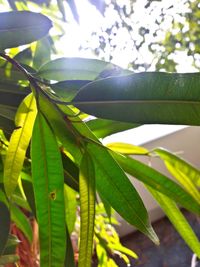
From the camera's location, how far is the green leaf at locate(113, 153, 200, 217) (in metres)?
0.48

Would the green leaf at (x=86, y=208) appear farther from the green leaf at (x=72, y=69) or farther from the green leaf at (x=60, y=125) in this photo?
the green leaf at (x=72, y=69)

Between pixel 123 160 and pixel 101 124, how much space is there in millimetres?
60

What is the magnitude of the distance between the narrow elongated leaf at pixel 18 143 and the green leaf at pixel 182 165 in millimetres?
208

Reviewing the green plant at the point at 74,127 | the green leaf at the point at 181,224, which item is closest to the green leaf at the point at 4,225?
the green plant at the point at 74,127

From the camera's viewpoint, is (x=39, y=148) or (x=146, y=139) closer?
(x=39, y=148)

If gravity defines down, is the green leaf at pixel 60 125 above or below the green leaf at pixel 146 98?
below

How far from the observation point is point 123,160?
1.64ft

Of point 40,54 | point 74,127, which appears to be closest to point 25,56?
point 40,54

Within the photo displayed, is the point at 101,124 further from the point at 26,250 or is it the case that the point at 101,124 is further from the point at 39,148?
the point at 26,250

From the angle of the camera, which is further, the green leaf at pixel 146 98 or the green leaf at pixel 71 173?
the green leaf at pixel 71 173

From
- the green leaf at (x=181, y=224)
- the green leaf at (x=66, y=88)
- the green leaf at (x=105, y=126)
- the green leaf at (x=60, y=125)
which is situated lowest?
the green leaf at (x=181, y=224)

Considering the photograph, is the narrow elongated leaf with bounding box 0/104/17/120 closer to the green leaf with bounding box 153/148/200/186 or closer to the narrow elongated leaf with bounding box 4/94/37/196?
the narrow elongated leaf with bounding box 4/94/37/196

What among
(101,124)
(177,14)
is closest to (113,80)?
(101,124)

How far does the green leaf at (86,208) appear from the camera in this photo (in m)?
0.38
